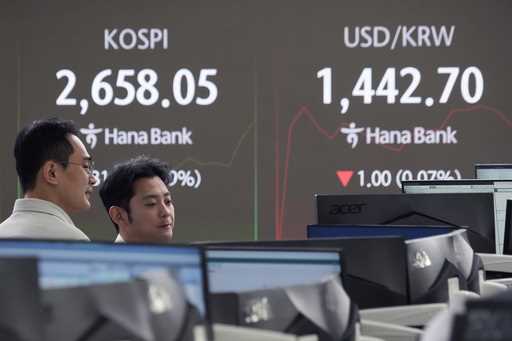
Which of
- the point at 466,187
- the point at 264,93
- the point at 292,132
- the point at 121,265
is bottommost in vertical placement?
the point at 121,265

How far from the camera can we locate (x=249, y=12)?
21.6ft

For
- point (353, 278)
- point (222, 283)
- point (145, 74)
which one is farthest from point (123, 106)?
point (222, 283)

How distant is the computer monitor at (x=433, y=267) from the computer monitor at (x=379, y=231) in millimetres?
233

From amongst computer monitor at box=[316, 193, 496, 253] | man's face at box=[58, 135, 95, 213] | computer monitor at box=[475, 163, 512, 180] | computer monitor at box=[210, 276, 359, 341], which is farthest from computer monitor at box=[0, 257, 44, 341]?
computer monitor at box=[475, 163, 512, 180]

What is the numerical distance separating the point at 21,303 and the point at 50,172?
7.67 feet

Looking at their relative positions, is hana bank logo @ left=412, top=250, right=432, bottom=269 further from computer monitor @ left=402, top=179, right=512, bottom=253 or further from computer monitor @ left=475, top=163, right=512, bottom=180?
computer monitor @ left=475, top=163, right=512, bottom=180

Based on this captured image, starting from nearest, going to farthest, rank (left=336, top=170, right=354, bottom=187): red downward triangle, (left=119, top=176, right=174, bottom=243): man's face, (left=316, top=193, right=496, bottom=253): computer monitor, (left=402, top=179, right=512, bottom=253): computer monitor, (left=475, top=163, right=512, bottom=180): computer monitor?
(left=316, top=193, right=496, bottom=253): computer monitor < (left=119, top=176, right=174, bottom=243): man's face < (left=402, top=179, right=512, bottom=253): computer monitor < (left=475, top=163, right=512, bottom=180): computer monitor < (left=336, top=170, right=354, bottom=187): red downward triangle

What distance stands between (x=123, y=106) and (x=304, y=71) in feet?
3.99

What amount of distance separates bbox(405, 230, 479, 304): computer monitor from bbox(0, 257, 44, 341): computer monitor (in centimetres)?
Result: 109

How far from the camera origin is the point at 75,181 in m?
4.02

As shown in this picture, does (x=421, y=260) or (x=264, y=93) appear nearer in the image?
(x=421, y=260)

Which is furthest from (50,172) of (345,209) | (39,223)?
(345,209)

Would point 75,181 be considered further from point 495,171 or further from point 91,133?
point 91,133

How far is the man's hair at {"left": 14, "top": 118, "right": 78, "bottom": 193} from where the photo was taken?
3957mm
